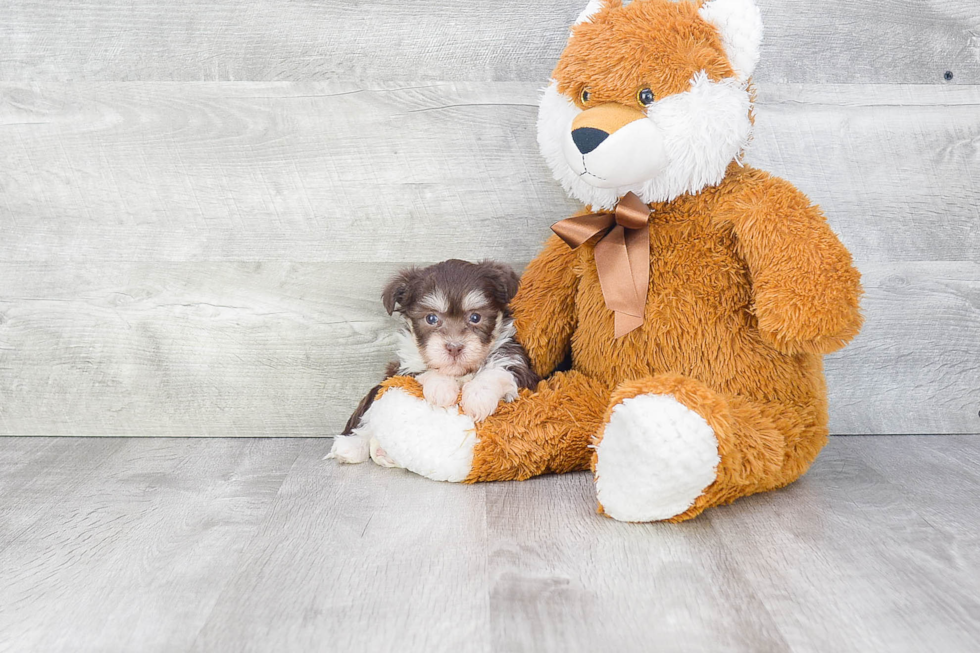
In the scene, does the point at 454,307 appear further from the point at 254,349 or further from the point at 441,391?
the point at 254,349

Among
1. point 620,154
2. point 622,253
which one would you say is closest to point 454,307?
point 622,253

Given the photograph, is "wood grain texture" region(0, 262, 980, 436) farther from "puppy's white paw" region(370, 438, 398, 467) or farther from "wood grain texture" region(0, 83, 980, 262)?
"puppy's white paw" region(370, 438, 398, 467)

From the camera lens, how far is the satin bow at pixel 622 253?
4.52 ft

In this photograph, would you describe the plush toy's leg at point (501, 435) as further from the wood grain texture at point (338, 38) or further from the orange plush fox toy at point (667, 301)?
the wood grain texture at point (338, 38)

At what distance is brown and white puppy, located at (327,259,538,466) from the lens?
1477 mm

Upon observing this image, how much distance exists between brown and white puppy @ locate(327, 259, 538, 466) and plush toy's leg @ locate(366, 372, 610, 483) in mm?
32

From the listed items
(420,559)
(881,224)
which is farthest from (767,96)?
(420,559)

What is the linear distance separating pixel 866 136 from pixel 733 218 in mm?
605

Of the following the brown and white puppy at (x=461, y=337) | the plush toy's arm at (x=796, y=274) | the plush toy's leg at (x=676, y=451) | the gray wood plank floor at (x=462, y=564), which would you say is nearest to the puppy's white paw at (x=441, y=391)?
the brown and white puppy at (x=461, y=337)

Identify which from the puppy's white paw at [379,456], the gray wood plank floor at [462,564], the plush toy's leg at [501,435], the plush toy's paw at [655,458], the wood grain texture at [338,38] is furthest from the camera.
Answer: the wood grain texture at [338,38]

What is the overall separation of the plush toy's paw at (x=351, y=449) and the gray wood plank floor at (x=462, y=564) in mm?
27

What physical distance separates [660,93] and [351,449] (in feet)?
2.89

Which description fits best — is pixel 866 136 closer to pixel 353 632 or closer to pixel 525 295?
pixel 525 295

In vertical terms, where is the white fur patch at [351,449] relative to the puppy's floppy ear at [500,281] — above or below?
below
